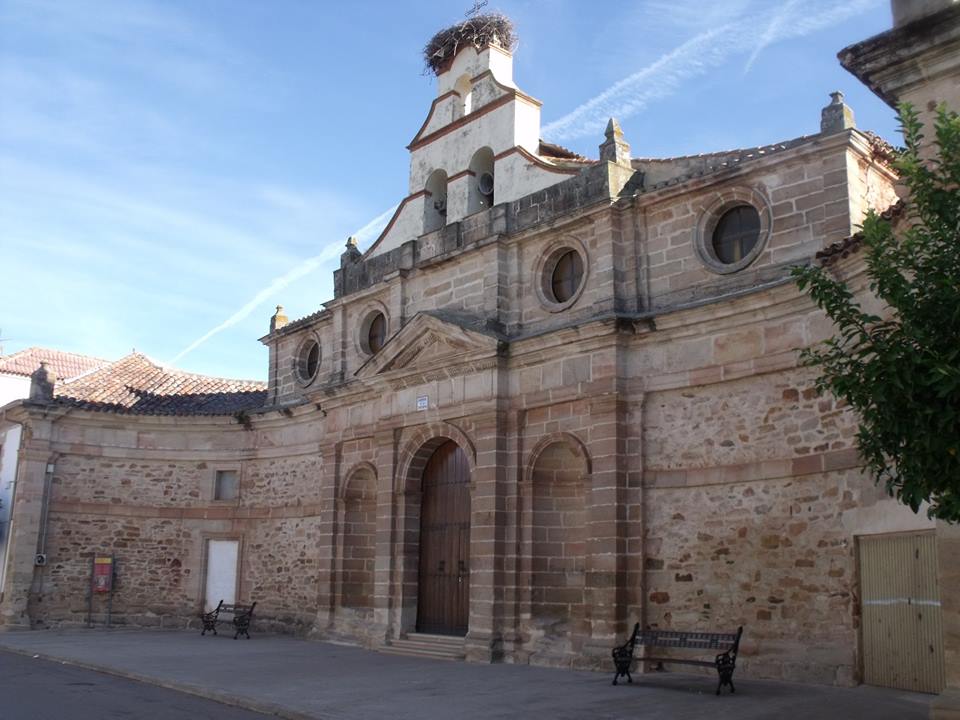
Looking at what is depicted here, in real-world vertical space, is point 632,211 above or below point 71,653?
above

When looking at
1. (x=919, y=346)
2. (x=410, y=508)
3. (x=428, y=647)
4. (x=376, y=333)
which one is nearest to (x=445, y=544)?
(x=410, y=508)

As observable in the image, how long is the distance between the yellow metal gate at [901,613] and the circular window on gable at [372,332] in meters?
10.4

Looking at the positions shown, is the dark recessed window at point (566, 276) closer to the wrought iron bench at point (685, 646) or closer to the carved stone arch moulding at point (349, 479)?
the wrought iron bench at point (685, 646)

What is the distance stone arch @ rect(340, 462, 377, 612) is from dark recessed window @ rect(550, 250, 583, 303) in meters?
5.20

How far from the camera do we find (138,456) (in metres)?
22.3

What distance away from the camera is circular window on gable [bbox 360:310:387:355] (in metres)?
19.1

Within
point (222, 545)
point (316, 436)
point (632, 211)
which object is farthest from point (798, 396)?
point (222, 545)

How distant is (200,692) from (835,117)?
10.4m

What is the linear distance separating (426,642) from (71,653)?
5.52 m

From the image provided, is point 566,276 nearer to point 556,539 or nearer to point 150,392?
point 556,539

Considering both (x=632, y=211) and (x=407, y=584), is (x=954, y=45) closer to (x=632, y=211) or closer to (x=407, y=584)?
(x=632, y=211)

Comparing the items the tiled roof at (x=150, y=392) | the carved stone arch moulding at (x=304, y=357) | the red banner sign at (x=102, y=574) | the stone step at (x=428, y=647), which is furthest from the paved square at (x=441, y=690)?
the tiled roof at (x=150, y=392)

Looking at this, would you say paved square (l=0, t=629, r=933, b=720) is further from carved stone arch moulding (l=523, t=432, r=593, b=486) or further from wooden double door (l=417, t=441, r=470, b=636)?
carved stone arch moulding (l=523, t=432, r=593, b=486)

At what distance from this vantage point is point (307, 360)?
70.8 ft
